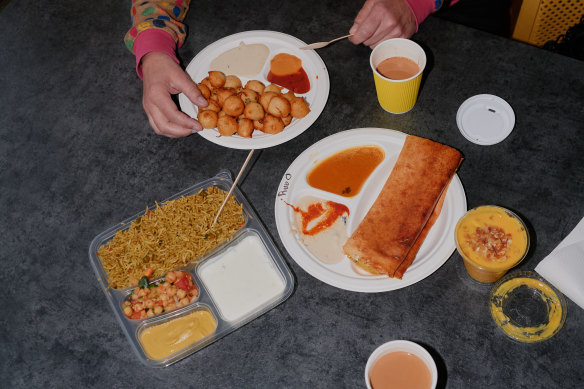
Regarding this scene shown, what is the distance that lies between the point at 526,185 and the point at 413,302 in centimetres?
68

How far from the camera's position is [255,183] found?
216 centimetres

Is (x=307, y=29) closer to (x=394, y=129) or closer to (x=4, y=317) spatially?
(x=394, y=129)

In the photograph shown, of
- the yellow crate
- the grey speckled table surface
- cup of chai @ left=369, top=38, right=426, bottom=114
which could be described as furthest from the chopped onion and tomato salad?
the yellow crate

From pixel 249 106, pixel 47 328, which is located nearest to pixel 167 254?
pixel 47 328

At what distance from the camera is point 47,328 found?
1.97 meters

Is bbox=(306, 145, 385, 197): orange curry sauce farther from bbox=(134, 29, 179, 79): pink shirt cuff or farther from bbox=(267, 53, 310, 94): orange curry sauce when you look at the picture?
bbox=(134, 29, 179, 79): pink shirt cuff

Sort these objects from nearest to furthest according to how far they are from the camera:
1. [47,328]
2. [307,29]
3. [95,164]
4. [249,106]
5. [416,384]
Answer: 1. [416,384]
2. [47,328]
3. [249,106]
4. [95,164]
5. [307,29]

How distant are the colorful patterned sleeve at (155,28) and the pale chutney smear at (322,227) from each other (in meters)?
0.98

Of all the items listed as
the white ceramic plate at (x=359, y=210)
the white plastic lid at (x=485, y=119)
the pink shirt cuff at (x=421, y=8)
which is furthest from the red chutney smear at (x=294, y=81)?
the white plastic lid at (x=485, y=119)

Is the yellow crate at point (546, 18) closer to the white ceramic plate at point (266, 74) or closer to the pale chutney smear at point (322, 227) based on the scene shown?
the white ceramic plate at point (266, 74)

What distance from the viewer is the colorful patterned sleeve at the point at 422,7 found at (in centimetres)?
231

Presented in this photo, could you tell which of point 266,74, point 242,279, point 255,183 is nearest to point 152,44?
point 266,74

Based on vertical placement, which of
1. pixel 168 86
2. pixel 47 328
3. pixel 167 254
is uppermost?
pixel 168 86

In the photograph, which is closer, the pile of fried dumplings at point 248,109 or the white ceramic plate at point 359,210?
the white ceramic plate at point 359,210
